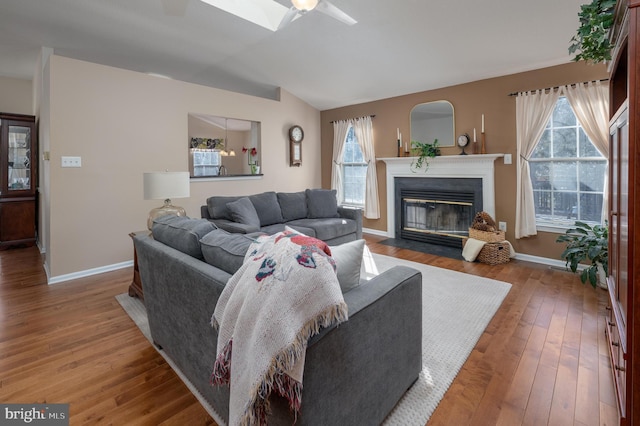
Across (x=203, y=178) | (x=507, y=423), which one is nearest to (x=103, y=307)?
(x=203, y=178)

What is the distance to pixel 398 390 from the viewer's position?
156 cm

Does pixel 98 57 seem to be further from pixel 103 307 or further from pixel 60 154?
pixel 103 307

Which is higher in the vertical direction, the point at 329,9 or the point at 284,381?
the point at 329,9

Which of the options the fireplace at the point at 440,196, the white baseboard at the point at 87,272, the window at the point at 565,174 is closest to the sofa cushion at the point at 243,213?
the white baseboard at the point at 87,272

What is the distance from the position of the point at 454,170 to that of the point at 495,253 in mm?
1349

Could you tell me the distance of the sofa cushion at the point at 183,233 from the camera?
170 cm

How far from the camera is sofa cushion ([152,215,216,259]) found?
1.70m

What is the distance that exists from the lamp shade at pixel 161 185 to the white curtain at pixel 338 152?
367cm

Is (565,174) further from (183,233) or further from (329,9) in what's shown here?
(183,233)

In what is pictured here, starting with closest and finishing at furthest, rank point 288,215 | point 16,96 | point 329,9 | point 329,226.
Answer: point 329,9 < point 329,226 < point 288,215 < point 16,96

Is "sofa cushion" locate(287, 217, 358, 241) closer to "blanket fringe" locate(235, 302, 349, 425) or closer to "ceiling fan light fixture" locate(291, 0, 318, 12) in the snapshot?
"ceiling fan light fixture" locate(291, 0, 318, 12)

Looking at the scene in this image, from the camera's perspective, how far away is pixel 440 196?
15.8ft

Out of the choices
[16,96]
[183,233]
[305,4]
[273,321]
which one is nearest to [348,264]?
[273,321]

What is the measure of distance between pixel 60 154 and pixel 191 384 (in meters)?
3.20
